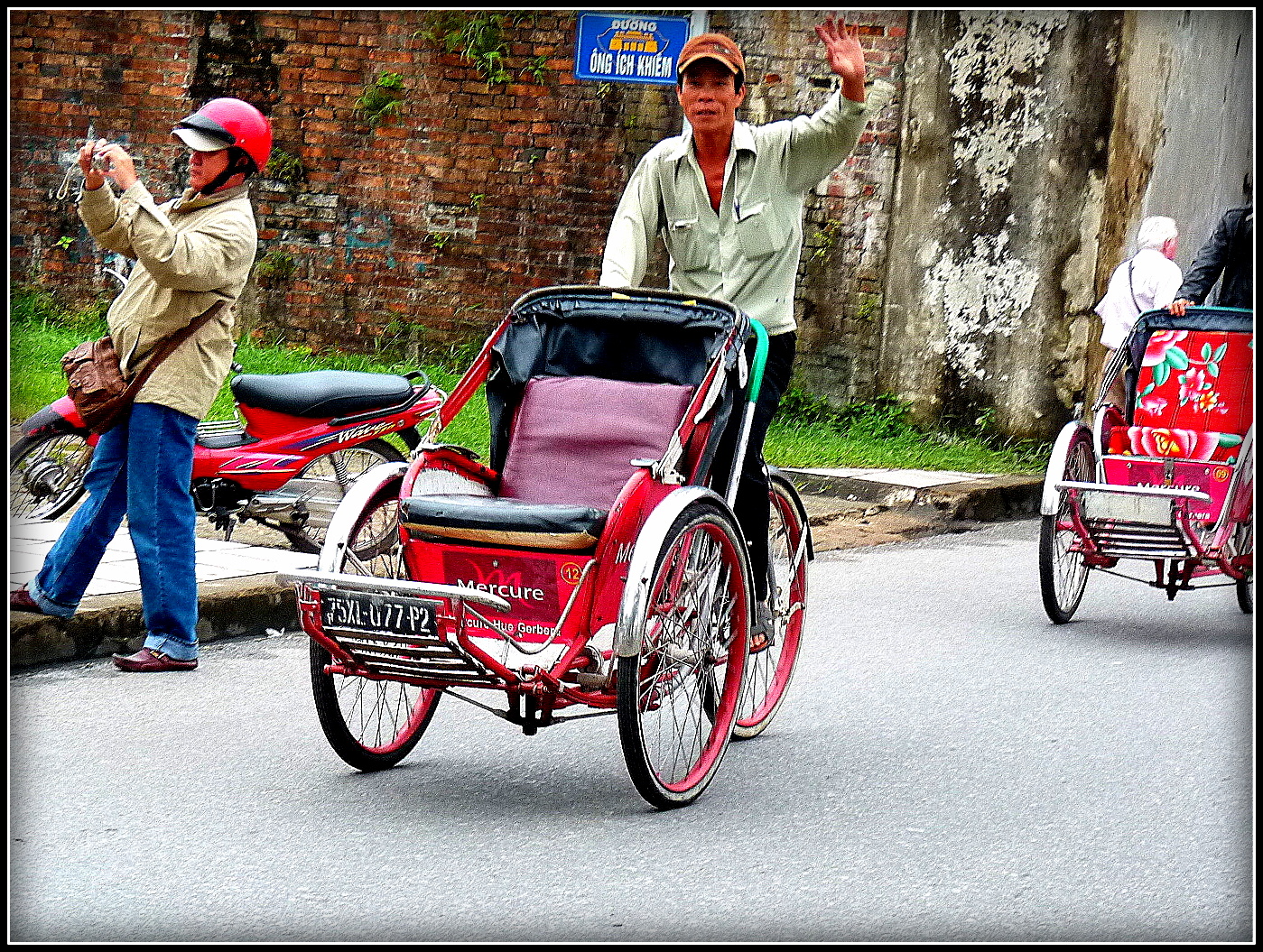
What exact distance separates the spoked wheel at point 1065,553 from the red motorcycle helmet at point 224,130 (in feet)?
11.9

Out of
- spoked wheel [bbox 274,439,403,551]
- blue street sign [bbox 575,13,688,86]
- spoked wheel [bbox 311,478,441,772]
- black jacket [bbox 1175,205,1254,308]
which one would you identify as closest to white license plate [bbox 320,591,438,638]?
spoked wheel [bbox 311,478,441,772]

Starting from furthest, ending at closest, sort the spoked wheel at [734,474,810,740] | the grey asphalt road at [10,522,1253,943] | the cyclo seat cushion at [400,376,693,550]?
the spoked wheel at [734,474,810,740], the cyclo seat cushion at [400,376,693,550], the grey asphalt road at [10,522,1253,943]

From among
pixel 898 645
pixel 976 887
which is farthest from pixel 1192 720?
pixel 976 887

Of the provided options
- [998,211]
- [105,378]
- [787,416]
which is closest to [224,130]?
[105,378]

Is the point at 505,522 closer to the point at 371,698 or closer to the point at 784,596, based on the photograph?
the point at 371,698

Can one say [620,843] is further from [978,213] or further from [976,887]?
[978,213]

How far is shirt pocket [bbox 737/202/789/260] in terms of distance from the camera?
17.7 feet

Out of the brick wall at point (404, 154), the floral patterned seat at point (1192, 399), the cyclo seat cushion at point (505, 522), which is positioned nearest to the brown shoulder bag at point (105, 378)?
the cyclo seat cushion at point (505, 522)

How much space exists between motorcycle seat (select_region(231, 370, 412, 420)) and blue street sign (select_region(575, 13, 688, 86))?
267cm

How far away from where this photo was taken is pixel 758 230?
213 inches

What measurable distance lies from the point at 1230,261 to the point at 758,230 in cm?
442

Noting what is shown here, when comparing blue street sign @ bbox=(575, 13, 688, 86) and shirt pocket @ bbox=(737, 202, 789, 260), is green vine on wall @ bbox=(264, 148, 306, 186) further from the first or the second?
shirt pocket @ bbox=(737, 202, 789, 260)

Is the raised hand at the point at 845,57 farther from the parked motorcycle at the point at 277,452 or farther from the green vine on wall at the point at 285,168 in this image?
the green vine on wall at the point at 285,168

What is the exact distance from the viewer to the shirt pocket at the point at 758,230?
5391 millimetres
